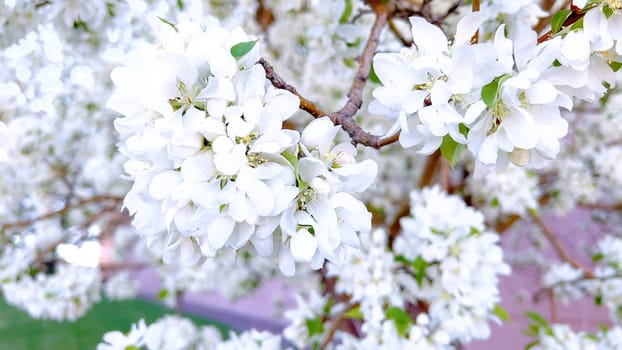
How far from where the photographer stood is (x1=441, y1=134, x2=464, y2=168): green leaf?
0.47 m

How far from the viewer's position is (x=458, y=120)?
1.41 ft

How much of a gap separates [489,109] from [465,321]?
55 centimetres

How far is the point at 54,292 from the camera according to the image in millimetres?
1386

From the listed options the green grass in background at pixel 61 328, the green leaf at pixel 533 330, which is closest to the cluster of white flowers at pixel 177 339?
A: the green leaf at pixel 533 330

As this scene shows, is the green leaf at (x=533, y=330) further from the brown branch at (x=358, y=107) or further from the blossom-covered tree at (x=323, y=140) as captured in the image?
the brown branch at (x=358, y=107)

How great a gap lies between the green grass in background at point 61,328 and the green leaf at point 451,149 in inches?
87.5

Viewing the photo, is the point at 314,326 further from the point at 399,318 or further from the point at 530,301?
the point at 530,301

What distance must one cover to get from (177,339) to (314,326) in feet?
0.85

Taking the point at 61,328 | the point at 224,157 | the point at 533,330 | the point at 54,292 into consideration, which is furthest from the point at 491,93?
the point at 61,328

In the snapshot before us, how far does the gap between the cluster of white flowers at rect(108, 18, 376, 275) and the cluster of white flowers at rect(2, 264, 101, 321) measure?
1.12 m

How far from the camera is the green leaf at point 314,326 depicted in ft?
3.32

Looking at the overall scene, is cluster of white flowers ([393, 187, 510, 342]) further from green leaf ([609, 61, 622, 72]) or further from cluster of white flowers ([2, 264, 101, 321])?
cluster of white flowers ([2, 264, 101, 321])

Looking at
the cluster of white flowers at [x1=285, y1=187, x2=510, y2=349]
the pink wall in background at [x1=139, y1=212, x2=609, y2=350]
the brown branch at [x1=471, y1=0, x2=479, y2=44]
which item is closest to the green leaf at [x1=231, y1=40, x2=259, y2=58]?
the brown branch at [x1=471, y1=0, x2=479, y2=44]

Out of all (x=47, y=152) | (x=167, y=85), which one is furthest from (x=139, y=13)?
(x=47, y=152)
